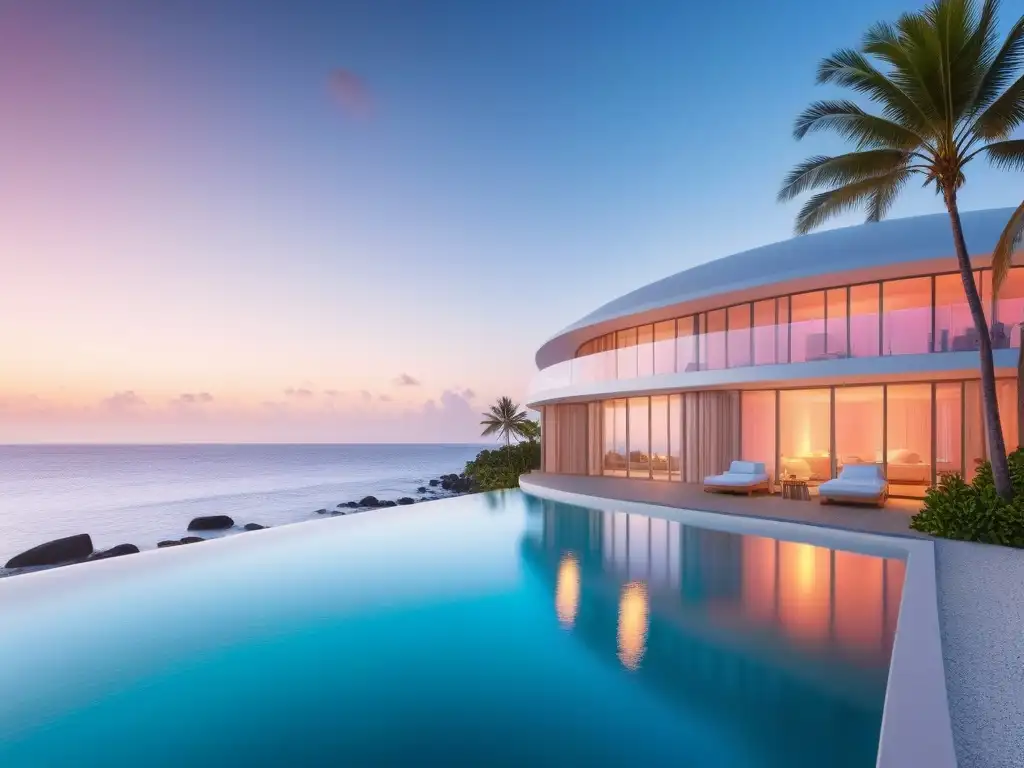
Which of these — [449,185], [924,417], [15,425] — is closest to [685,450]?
[924,417]

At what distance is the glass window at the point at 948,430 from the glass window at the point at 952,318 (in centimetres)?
125

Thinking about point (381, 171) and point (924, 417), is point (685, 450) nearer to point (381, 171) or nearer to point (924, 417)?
point (924, 417)

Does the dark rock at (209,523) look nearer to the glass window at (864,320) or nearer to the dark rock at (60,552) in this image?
the dark rock at (60,552)

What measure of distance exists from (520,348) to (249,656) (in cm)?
3177

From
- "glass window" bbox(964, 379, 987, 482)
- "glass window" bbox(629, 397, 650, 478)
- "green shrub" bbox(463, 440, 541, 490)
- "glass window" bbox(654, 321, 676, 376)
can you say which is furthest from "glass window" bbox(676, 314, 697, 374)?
"green shrub" bbox(463, 440, 541, 490)

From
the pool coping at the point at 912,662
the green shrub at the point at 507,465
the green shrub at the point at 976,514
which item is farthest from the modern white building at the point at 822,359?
the green shrub at the point at 507,465

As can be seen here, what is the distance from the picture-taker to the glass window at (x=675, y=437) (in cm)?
1680

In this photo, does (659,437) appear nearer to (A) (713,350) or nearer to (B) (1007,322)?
(A) (713,350)

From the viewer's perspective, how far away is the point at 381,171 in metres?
17.9

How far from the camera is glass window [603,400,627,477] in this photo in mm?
19047

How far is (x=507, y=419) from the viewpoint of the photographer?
3469 centimetres

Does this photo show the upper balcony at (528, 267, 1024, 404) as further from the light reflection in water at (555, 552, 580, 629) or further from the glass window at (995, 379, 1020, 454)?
the light reflection in water at (555, 552, 580, 629)

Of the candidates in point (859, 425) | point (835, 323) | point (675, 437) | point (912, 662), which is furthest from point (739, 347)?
point (912, 662)

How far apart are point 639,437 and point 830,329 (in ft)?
22.2
